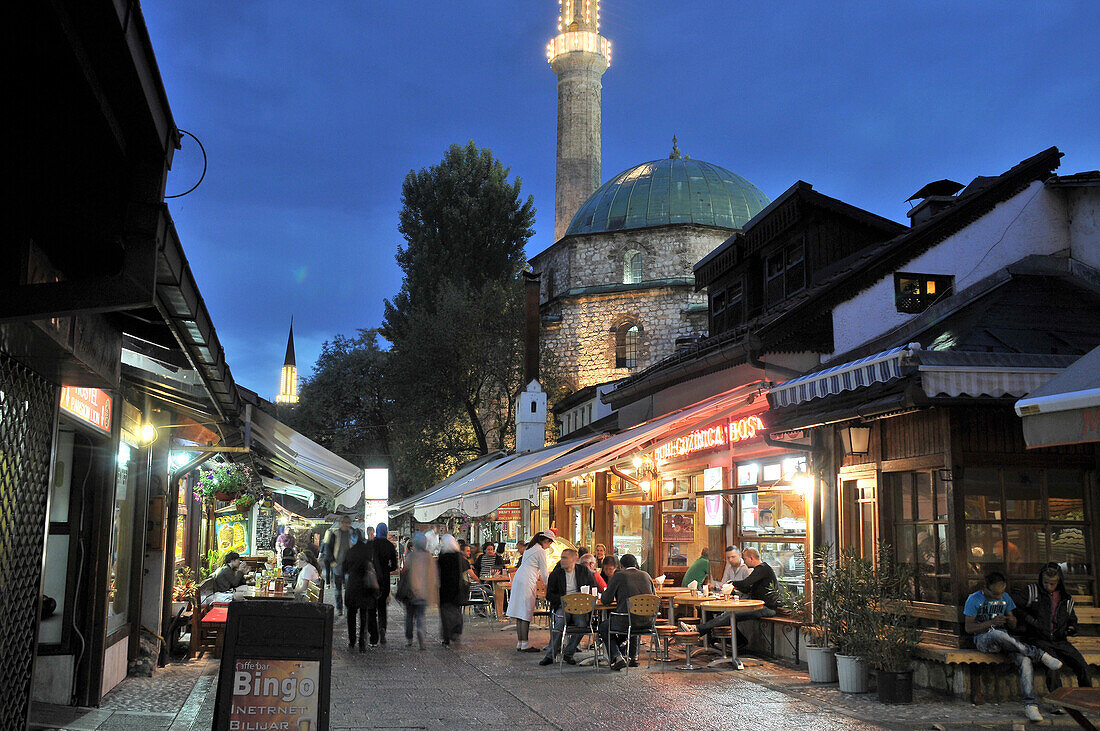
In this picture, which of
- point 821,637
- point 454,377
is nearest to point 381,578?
point 821,637

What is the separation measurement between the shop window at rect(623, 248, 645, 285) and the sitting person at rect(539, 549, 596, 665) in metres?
26.5

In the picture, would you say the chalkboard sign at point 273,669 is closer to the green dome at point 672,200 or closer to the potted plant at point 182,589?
the potted plant at point 182,589

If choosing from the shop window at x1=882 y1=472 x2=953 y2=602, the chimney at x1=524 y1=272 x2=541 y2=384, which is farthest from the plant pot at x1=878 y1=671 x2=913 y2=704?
the chimney at x1=524 y1=272 x2=541 y2=384

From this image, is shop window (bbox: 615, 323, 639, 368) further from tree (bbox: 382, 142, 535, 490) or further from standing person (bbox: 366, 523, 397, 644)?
standing person (bbox: 366, 523, 397, 644)

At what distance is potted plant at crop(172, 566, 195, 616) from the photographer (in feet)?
41.7

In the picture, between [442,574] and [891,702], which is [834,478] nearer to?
[891,702]

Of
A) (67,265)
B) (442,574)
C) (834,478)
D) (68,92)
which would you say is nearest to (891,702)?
(834,478)

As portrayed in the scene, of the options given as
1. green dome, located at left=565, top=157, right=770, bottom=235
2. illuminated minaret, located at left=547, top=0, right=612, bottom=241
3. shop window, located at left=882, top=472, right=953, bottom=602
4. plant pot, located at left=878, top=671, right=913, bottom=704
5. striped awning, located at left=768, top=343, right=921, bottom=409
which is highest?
illuminated minaret, located at left=547, top=0, right=612, bottom=241

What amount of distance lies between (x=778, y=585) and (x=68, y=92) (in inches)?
426

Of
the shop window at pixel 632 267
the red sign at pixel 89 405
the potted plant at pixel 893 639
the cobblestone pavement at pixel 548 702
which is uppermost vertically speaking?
the shop window at pixel 632 267

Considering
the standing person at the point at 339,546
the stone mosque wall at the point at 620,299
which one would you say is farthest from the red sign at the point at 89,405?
the stone mosque wall at the point at 620,299

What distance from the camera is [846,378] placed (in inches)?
385

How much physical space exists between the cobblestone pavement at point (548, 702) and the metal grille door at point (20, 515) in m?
1.76

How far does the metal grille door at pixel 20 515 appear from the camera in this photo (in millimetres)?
5336
